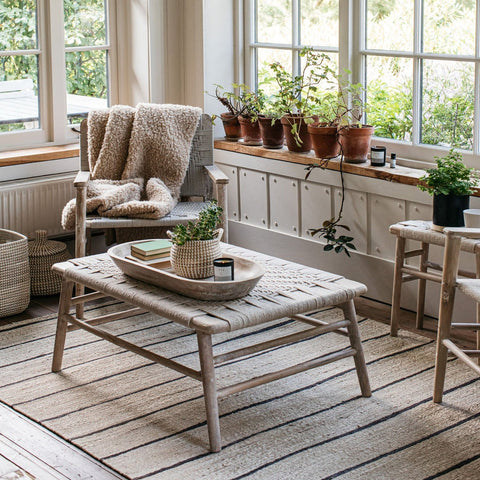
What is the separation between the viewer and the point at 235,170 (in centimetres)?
445

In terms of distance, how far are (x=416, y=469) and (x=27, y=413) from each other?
49.9 inches

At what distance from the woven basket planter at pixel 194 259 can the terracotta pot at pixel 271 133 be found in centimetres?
148

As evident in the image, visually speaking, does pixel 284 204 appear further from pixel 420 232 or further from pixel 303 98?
pixel 420 232

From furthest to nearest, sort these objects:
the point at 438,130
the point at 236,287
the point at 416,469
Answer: the point at 438,130, the point at 236,287, the point at 416,469

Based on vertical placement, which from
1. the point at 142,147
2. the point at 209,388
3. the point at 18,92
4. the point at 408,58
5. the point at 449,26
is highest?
the point at 449,26

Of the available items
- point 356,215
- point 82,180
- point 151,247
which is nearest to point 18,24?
point 82,180

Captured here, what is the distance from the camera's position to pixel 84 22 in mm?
4477

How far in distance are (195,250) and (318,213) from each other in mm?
1357

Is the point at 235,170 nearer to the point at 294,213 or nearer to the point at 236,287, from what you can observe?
the point at 294,213

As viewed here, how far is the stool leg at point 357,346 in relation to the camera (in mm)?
2848

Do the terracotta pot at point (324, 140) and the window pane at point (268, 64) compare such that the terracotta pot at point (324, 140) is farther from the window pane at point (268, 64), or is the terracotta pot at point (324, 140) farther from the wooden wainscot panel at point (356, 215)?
the window pane at point (268, 64)

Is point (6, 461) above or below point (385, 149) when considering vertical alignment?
below

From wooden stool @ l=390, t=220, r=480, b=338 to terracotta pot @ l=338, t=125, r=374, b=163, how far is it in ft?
1.75

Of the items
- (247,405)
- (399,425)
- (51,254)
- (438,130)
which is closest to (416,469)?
(399,425)
